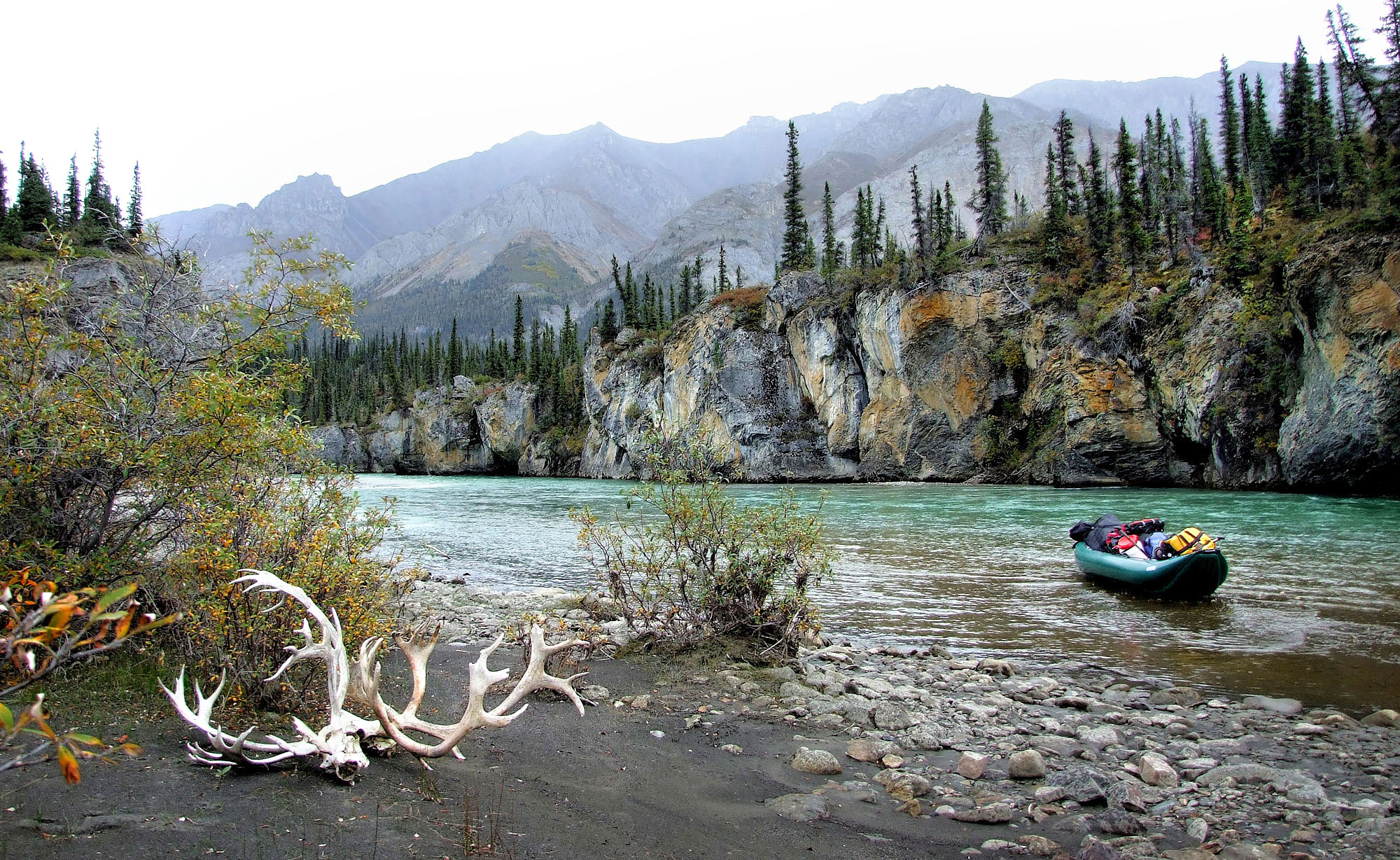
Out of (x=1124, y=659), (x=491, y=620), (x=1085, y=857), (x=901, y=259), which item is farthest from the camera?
(x=901, y=259)

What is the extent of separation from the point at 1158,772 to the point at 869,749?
2.34m

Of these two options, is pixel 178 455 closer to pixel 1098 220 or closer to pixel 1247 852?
pixel 1247 852

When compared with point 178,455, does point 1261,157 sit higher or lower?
higher

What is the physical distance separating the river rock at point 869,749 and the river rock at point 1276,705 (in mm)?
4314

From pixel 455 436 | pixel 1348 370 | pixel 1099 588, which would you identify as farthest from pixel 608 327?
pixel 1099 588

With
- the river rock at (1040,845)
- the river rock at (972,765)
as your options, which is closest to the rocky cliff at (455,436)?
the river rock at (972,765)

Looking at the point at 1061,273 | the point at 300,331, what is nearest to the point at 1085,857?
the point at 300,331

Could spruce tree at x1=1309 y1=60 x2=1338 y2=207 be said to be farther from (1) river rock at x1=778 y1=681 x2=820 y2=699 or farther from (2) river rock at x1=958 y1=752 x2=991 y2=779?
(2) river rock at x1=958 y1=752 x2=991 y2=779

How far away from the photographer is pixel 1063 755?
641 centimetres

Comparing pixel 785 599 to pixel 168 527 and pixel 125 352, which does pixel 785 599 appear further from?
pixel 125 352

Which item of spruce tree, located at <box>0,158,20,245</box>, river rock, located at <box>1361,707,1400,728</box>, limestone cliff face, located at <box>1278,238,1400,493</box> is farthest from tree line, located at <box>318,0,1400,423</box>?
spruce tree, located at <box>0,158,20,245</box>

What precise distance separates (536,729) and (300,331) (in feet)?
17.7

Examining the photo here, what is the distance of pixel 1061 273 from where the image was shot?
174ft

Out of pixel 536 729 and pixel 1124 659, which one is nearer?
pixel 536 729
